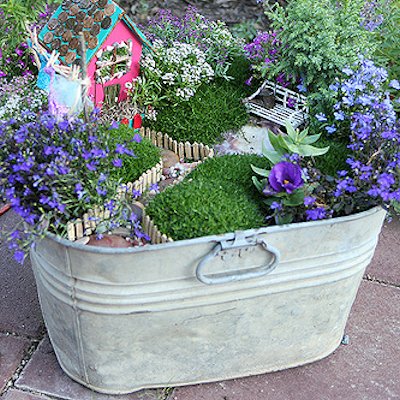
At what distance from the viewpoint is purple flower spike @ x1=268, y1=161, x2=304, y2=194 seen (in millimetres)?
1801

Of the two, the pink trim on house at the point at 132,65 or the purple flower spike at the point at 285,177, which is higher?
the pink trim on house at the point at 132,65

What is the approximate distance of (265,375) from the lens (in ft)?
6.97

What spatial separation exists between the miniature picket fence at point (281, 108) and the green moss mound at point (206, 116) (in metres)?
0.05

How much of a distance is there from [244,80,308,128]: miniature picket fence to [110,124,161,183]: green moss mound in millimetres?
558

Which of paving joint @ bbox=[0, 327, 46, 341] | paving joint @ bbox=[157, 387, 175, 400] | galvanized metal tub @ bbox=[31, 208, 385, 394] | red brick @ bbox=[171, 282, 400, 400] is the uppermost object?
galvanized metal tub @ bbox=[31, 208, 385, 394]

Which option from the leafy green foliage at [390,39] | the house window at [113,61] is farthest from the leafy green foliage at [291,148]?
the leafy green foliage at [390,39]

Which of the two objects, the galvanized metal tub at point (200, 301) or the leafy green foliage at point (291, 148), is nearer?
the galvanized metal tub at point (200, 301)

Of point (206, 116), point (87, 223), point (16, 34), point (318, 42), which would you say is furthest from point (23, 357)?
point (318, 42)

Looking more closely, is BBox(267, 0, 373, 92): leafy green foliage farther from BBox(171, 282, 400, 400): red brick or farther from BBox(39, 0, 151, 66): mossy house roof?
BBox(171, 282, 400, 400): red brick

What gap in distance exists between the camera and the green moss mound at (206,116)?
8.21ft

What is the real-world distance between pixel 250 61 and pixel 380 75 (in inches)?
28.5

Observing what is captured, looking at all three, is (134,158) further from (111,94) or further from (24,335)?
(24,335)

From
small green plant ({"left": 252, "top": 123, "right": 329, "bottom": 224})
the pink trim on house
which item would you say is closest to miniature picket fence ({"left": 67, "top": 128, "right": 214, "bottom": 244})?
the pink trim on house

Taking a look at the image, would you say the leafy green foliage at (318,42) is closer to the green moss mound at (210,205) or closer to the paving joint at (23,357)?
the green moss mound at (210,205)
